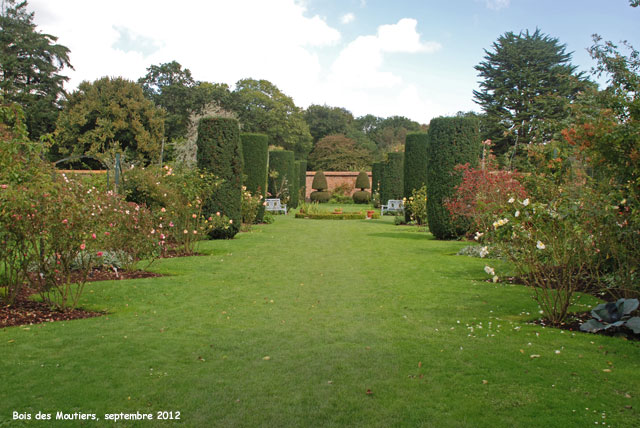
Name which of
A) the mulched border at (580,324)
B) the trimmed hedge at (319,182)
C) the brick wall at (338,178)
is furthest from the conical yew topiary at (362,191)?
the mulched border at (580,324)

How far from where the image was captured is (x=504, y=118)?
30688 mm

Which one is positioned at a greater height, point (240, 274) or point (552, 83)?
point (552, 83)

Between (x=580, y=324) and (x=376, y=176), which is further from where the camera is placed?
(x=376, y=176)

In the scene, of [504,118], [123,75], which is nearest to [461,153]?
[504,118]

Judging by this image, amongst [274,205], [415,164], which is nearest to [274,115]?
[274,205]

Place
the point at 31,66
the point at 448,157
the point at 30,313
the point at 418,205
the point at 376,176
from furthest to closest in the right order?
the point at 31,66
the point at 376,176
the point at 418,205
the point at 448,157
the point at 30,313

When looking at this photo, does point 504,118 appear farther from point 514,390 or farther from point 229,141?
point 514,390

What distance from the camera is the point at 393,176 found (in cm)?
2398

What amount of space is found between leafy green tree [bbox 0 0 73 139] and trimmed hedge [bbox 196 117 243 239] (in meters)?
22.4

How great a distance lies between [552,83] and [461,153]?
871 inches

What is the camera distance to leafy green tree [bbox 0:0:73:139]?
29.3m

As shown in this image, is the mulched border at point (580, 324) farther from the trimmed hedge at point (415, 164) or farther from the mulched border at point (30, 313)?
the trimmed hedge at point (415, 164)

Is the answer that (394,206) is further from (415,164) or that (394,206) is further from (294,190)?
(294,190)

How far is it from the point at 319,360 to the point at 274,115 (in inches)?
1623
